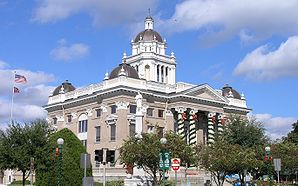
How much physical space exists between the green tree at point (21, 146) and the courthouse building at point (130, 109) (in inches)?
970

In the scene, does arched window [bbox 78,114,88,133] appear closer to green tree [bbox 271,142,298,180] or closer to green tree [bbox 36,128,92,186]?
green tree [bbox 271,142,298,180]

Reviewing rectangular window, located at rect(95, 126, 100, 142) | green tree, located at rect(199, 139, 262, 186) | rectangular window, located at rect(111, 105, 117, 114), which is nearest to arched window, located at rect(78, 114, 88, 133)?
rectangular window, located at rect(95, 126, 100, 142)

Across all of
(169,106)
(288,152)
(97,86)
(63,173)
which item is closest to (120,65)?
(97,86)

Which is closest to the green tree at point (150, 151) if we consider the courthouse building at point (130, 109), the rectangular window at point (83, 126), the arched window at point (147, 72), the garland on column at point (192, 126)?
the courthouse building at point (130, 109)

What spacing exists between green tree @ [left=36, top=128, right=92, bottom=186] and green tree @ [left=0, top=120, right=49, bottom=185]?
118 centimetres

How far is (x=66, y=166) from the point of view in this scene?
125 ft

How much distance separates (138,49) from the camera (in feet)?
300

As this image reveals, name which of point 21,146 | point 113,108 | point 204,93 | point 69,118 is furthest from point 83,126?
point 21,146

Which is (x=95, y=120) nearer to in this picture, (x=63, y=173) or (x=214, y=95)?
(x=214, y=95)

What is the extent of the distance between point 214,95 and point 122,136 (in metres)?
18.1

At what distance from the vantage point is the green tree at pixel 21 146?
4331cm

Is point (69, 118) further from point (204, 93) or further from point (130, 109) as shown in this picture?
point (204, 93)

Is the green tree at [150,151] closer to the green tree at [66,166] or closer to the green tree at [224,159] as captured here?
the green tree at [224,159]

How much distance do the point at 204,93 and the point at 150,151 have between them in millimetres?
37575
